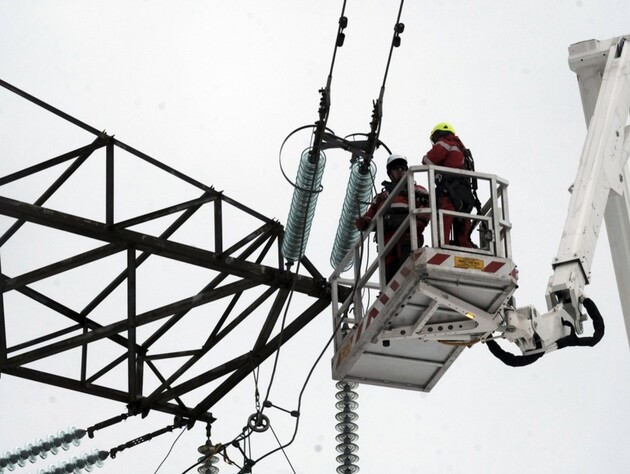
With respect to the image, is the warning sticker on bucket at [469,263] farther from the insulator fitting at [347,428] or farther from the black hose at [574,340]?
the insulator fitting at [347,428]

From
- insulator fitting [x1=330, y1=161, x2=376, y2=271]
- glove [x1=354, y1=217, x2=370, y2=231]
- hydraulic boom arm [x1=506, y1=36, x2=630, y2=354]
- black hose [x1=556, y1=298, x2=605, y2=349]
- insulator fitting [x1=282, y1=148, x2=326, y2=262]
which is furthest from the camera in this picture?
insulator fitting [x1=330, y1=161, x2=376, y2=271]

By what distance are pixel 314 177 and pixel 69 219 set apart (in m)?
3.11

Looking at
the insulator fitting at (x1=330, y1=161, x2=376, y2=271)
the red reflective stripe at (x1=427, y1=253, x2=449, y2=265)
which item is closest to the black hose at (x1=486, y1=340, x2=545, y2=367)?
the red reflective stripe at (x1=427, y1=253, x2=449, y2=265)

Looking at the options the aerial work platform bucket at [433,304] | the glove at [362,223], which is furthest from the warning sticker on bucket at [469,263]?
the glove at [362,223]

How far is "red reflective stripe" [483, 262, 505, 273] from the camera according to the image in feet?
57.7

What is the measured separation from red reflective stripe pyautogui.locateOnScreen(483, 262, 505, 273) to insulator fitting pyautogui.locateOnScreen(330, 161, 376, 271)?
3.68 meters

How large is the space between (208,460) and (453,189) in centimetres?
572

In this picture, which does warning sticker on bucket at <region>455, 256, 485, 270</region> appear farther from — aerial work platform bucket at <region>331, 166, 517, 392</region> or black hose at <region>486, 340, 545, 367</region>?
black hose at <region>486, 340, 545, 367</region>

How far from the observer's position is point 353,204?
21.6m

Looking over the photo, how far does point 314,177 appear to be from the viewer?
20.7 meters

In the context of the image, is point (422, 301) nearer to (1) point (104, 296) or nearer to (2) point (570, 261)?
(2) point (570, 261)

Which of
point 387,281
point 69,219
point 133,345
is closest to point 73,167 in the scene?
point 69,219

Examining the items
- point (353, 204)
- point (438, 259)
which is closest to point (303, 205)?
point (353, 204)

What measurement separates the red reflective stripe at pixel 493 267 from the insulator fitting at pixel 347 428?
3.80m
